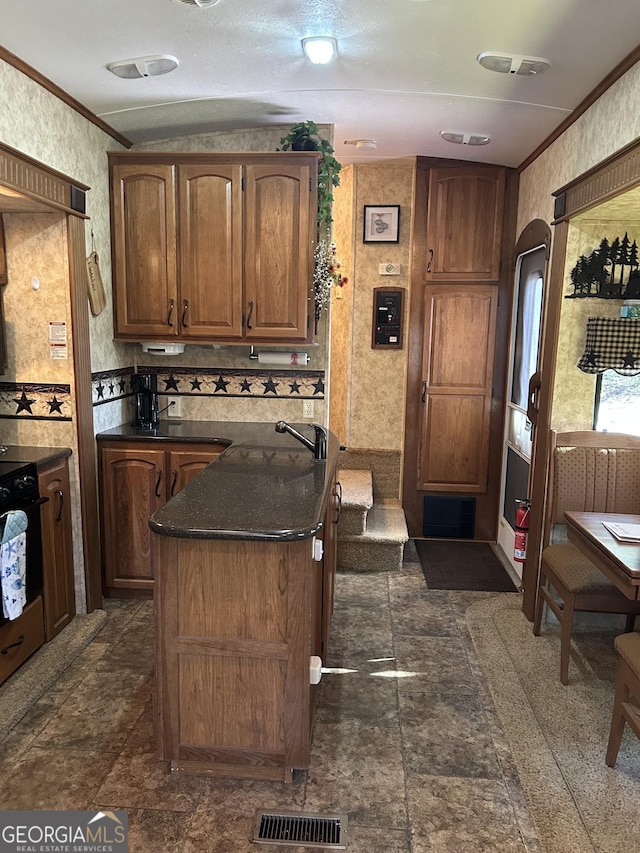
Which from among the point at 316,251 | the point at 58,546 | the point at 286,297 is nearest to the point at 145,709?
the point at 58,546

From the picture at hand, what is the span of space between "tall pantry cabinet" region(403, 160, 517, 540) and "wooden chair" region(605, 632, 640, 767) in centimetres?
237

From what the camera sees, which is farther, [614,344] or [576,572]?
[614,344]

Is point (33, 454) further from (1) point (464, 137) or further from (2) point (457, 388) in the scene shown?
(1) point (464, 137)

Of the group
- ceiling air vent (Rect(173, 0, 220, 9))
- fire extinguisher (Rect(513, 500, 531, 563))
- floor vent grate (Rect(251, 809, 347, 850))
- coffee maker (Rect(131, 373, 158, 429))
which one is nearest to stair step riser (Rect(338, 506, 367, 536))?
fire extinguisher (Rect(513, 500, 531, 563))

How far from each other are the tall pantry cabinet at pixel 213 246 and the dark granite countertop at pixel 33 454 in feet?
2.75

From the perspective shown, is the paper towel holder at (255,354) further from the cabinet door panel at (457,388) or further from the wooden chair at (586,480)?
Result: the wooden chair at (586,480)

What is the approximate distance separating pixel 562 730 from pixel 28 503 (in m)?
2.47

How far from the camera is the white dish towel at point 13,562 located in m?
2.49

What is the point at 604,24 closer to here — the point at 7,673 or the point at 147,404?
the point at 147,404

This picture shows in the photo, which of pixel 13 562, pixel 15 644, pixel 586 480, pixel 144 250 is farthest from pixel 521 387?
pixel 15 644

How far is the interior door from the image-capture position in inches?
148

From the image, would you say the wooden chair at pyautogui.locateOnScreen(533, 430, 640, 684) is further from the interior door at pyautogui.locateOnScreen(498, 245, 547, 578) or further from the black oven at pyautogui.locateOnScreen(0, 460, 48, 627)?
the black oven at pyautogui.locateOnScreen(0, 460, 48, 627)

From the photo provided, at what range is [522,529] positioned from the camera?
3684 mm

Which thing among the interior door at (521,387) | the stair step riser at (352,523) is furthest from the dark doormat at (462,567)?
the stair step riser at (352,523)
